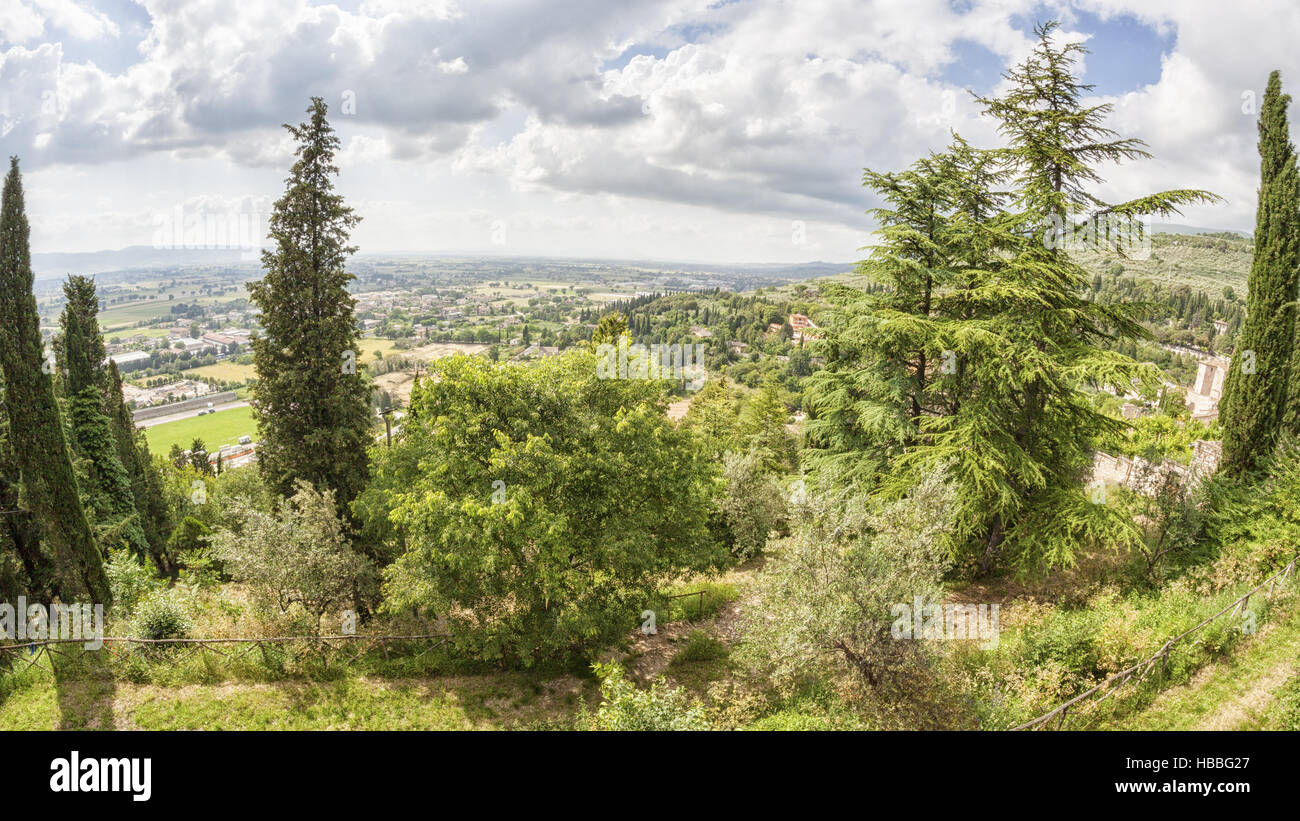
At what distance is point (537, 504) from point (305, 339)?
31.8ft

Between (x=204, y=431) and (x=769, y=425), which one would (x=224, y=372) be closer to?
(x=204, y=431)

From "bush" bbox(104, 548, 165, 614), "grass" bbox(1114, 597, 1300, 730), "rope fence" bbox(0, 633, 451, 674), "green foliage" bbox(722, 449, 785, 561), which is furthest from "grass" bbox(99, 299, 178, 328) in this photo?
"grass" bbox(1114, 597, 1300, 730)

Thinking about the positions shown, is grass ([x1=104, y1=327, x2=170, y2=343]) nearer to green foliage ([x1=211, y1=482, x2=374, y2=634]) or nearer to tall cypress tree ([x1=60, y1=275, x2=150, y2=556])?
tall cypress tree ([x1=60, y1=275, x2=150, y2=556])

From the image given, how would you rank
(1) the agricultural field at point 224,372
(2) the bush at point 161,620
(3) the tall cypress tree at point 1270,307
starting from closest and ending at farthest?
(2) the bush at point 161,620
(3) the tall cypress tree at point 1270,307
(1) the agricultural field at point 224,372

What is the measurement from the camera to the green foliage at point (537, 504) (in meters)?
11.7

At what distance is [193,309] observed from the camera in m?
155

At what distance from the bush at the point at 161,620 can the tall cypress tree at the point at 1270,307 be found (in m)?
27.0

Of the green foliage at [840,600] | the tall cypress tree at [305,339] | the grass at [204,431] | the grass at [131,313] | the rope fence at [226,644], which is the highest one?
the grass at [131,313]

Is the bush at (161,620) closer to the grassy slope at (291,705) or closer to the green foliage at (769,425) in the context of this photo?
the grassy slope at (291,705)

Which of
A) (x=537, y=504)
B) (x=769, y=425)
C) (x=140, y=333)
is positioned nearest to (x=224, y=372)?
(x=140, y=333)

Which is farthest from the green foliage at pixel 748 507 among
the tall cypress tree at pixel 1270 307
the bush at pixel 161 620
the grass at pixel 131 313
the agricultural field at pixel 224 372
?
the grass at pixel 131 313

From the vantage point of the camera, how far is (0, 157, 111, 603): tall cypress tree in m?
14.8
